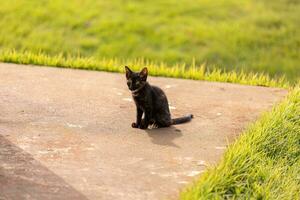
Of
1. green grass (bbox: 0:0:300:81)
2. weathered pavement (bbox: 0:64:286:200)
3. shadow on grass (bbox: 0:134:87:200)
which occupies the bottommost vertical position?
shadow on grass (bbox: 0:134:87:200)

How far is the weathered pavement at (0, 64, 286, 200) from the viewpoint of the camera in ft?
14.9

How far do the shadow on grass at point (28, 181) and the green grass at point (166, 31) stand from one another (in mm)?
5618

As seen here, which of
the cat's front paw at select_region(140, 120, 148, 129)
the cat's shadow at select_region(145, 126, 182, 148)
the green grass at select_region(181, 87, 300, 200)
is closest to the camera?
the green grass at select_region(181, 87, 300, 200)

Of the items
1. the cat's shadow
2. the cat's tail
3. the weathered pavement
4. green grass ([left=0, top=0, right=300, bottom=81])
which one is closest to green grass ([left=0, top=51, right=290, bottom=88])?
the weathered pavement

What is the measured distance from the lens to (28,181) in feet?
14.8

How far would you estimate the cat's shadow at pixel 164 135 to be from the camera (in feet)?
18.2

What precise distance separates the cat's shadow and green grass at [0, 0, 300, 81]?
179 inches

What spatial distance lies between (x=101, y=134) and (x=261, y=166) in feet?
4.81

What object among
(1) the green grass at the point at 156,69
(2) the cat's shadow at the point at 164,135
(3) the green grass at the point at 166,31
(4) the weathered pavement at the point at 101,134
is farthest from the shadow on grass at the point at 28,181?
(3) the green grass at the point at 166,31

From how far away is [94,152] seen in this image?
519cm

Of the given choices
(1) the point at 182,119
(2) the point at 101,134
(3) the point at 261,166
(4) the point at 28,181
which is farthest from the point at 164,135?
(4) the point at 28,181

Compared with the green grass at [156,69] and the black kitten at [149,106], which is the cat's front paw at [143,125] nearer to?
the black kitten at [149,106]

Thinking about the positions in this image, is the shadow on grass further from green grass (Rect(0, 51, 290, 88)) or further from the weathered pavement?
green grass (Rect(0, 51, 290, 88))

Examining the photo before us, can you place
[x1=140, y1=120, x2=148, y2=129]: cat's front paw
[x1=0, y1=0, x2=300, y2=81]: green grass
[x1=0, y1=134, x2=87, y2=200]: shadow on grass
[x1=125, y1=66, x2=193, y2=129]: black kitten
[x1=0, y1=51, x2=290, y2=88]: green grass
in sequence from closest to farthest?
[x1=0, y1=134, x2=87, y2=200]: shadow on grass, [x1=125, y1=66, x2=193, y2=129]: black kitten, [x1=140, y1=120, x2=148, y2=129]: cat's front paw, [x1=0, y1=51, x2=290, y2=88]: green grass, [x1=0, y1=0, x2=300, y2=81]: green grass
